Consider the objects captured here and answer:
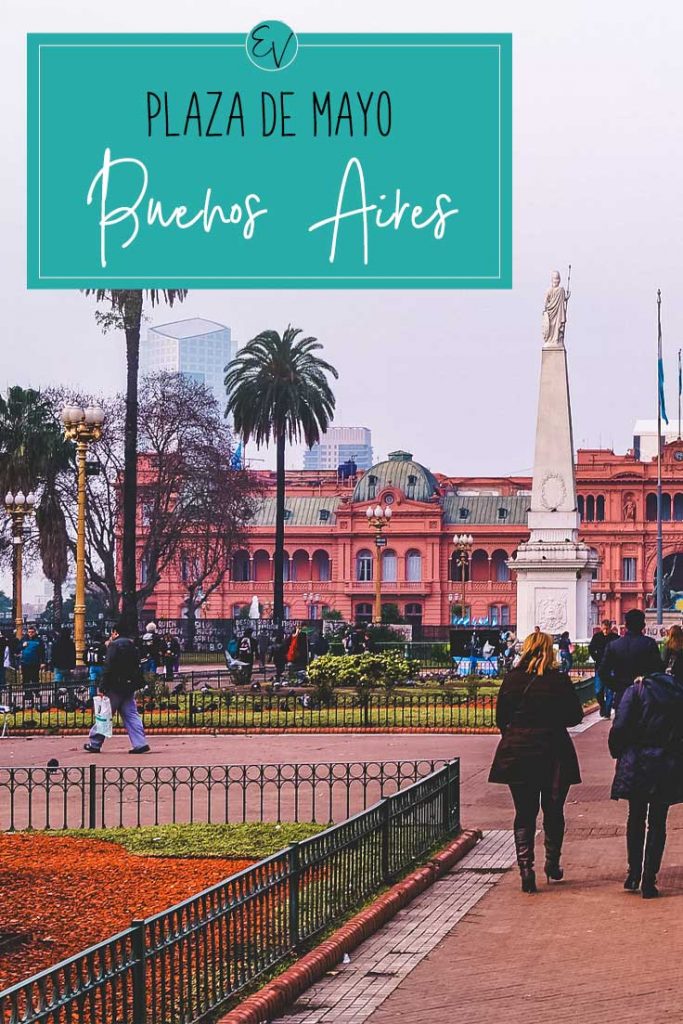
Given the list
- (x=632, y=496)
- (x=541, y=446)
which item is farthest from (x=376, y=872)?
(x=632, y=496)

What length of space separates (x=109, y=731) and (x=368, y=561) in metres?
86.1

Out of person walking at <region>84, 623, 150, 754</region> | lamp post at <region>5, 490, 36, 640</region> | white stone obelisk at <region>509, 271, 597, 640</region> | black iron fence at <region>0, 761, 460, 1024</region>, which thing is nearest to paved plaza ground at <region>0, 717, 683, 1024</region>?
black iron fence at <region>0, 761, 460, 1024</region>

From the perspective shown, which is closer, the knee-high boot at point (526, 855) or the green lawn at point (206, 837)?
the knee-high boot at point (526, 855)

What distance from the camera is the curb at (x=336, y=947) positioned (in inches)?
292

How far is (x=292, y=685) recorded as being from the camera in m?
30.8

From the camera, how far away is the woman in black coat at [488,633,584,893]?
1059 cm

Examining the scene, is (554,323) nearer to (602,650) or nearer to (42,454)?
(42,454)

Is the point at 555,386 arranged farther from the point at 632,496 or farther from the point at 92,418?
the point at 632,496

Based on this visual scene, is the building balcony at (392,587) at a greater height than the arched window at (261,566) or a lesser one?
lesser

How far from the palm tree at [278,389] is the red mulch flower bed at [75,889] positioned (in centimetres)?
5049

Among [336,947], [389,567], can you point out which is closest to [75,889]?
[336,947]

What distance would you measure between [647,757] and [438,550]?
94479mm

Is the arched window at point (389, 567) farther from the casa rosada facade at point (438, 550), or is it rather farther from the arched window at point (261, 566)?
the arched window at point (261, 566)

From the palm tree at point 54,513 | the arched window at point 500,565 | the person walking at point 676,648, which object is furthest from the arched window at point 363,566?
the person walking at point 676,648
